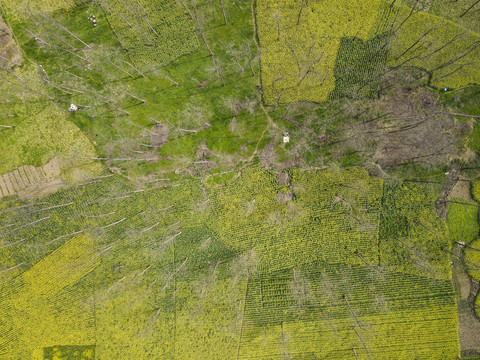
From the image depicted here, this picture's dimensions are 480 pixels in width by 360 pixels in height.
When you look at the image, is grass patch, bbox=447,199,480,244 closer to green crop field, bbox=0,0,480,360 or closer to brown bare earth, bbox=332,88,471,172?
green crop field, bbox=0,0,480,360

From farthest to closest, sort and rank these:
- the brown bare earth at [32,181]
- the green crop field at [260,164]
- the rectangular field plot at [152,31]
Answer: the rectangular field plot at [152,31] < the green crop field at [260,164] < the brown bare earth at [32,181]

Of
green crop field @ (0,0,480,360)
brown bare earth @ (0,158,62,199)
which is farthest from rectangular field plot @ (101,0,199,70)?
brown bare earth @ (0,158,62,199)

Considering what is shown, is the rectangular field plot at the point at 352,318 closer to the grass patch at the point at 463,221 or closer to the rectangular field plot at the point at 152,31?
the grass patch at the point at 463,221

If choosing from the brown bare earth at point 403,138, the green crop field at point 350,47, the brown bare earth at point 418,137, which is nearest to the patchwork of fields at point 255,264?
the brown bare earth at point 403,138

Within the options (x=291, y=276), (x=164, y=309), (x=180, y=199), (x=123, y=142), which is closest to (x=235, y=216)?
(x=180, y=199)

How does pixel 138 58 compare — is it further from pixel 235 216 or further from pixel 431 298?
pixel 431 298

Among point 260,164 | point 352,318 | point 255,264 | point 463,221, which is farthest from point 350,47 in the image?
point 352,318
